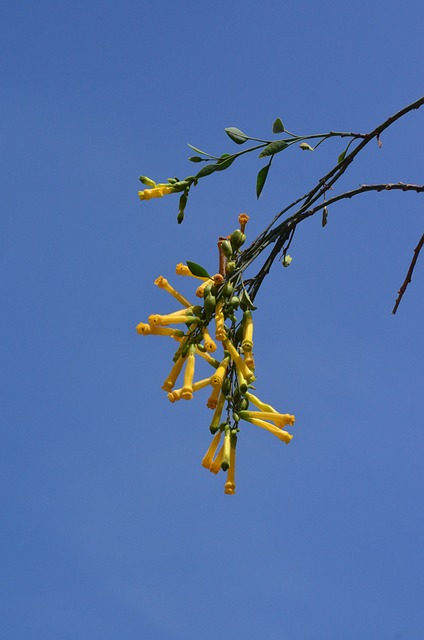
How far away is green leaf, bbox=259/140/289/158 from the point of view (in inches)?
127

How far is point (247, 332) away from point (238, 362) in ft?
0.29

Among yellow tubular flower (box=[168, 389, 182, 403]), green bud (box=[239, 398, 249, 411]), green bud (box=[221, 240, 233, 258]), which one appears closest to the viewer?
yellow tubular flower (box=[168, 389, 182, 403])

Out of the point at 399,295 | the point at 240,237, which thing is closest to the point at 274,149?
the point at 240,237

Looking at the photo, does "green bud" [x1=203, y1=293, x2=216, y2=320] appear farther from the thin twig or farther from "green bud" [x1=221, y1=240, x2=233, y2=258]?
the thin twig

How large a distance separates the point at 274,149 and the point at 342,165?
0.22 metres

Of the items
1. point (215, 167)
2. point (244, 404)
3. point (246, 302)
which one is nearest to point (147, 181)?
point (215, 167)

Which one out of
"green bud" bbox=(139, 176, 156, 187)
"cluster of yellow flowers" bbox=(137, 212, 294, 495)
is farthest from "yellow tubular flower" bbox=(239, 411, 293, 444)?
"green bud" bbox=(139, 176, 156, 187)

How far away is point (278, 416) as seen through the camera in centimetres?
290

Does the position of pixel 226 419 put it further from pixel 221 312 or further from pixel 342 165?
pixel 342 165

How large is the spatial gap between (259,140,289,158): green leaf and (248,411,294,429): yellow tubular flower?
0.85 m

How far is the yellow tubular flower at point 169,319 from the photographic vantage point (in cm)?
284

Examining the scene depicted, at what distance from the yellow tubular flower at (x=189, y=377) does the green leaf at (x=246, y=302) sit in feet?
0.63

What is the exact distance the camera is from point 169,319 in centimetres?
285

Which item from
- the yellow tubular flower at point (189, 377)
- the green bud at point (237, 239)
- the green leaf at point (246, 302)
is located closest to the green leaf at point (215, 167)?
the green bud at point (237, 239)
